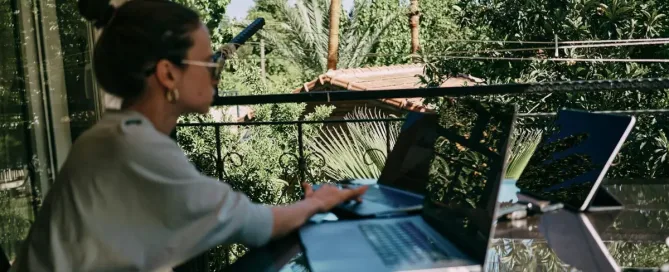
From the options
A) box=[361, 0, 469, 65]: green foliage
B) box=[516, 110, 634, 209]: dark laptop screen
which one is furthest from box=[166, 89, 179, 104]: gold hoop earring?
box=[361, 0, 469, 65]: green foliage

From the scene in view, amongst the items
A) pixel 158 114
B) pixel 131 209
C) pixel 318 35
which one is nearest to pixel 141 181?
pixel 131 209

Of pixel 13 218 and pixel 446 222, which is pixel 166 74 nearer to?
pixel 446 222

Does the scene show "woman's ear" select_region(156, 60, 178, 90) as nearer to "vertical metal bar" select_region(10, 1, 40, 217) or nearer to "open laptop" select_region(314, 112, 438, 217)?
"open laptop" select_region(314, 112, 438, 217)

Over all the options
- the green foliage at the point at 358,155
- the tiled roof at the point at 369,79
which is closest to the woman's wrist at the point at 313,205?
the green foliage at the point at 358,155

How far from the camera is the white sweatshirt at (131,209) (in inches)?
A: 37.1

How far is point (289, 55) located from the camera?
55.3 feet

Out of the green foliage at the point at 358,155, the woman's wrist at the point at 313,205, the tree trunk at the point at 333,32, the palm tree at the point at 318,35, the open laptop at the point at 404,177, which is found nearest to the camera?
the woman's wrist at the point at 313,205

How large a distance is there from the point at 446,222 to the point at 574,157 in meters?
0.61

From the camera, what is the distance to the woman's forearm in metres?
1.15

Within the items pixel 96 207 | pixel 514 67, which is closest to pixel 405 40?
pixel 514 67

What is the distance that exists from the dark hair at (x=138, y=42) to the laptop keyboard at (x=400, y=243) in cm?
44

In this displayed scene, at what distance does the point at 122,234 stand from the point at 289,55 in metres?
16.1

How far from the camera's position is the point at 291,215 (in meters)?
1.19

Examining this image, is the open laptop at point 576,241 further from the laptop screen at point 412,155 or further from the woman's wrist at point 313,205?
the woman's wrist at point 313,205
